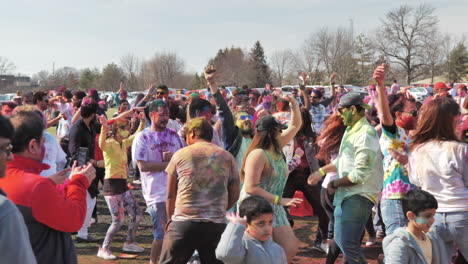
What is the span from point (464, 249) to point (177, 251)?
2.48 metres

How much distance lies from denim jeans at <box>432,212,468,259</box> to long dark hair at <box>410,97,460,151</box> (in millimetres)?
674

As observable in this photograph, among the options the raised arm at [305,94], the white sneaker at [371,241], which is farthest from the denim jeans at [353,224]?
the raised arm at [305,94]

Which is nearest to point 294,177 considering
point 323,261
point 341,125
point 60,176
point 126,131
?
point 323,261

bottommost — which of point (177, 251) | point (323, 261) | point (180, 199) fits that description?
point (323, 261)

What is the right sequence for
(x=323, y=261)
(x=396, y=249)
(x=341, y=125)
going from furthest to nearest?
(x=323, y=261) → (x=341, y=125) → (x=396, y=249)

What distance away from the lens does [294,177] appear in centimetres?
746

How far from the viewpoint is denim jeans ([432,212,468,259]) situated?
4250 mm

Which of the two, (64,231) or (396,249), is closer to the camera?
(64,231)

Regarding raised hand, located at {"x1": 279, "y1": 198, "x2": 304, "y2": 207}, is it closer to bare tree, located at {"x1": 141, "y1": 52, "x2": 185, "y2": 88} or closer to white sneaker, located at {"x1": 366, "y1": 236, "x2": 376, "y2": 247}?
white sneaker, located at {"x1": 366, "y1": 236, "x2": 376, "y2": 247}

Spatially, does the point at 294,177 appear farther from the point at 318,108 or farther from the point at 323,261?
the point at 318,108

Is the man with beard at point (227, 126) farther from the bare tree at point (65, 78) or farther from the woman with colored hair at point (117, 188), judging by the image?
the bare tree at point (65, 78)

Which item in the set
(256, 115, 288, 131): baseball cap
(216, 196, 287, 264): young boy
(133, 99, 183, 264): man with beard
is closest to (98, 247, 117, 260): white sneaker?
(133, 99, 183, 264): man with beard

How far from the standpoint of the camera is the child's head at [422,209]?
4137 millimetres

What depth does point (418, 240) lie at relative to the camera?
4188 millimetres
